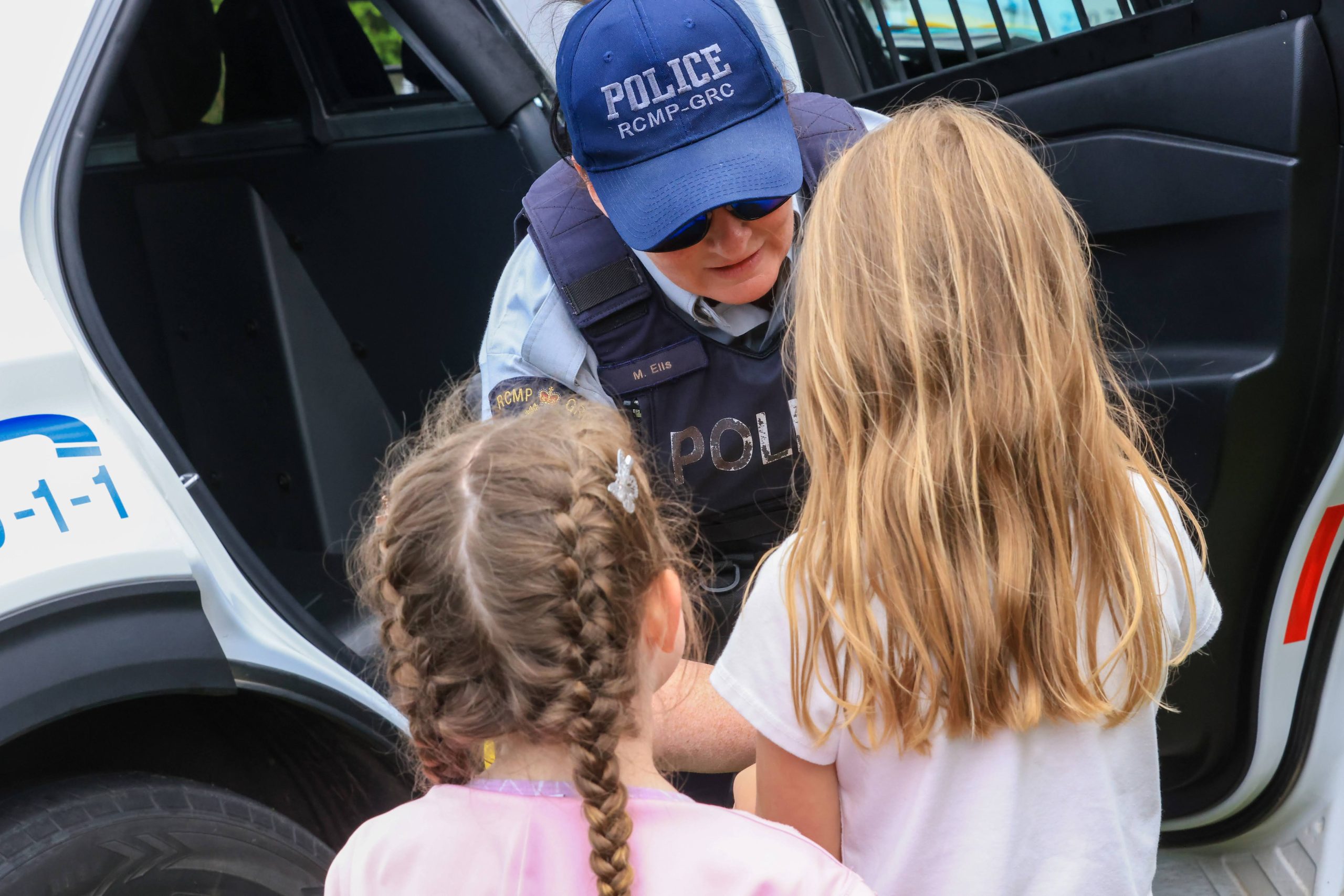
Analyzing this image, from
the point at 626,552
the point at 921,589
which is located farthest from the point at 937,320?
the point at 626,552

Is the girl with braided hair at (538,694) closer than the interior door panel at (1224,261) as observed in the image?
Yes

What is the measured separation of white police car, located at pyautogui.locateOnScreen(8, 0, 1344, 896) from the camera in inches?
48.6

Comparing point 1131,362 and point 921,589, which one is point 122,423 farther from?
point 1131,362

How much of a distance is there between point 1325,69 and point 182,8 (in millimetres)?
2077

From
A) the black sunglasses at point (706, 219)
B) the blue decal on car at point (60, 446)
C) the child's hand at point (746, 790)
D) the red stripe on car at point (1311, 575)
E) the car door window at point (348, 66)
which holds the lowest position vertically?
the red stripe on car at point (1311, 575)

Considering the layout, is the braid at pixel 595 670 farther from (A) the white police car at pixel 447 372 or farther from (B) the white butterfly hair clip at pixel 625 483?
(A) the white police car at pixel 447 372

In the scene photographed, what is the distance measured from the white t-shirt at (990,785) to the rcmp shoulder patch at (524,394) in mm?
478

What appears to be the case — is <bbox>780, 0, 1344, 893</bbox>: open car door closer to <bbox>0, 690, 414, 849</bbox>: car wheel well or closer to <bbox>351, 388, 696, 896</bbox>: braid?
<bbox>351, 388, 696, 896</bbox>: braid

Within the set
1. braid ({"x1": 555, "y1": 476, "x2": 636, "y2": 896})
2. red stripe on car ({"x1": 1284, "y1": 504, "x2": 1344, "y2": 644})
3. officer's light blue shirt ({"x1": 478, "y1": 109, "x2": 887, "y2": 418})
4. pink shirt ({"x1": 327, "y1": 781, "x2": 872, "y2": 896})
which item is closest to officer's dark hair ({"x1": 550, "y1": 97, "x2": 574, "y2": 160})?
officer's light blue shirt ({"x1": 478, "y1": 109, "x2": 887, "y2": 418})

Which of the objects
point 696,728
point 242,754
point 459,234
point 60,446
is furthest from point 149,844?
point 459,234

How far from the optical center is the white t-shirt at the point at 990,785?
1058 mm

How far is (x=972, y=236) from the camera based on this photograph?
1.04 meters

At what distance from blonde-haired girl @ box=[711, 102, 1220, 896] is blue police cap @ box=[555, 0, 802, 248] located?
335mm

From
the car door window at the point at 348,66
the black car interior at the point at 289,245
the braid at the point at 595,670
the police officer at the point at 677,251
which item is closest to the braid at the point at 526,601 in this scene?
the braid at the point at 595,670
